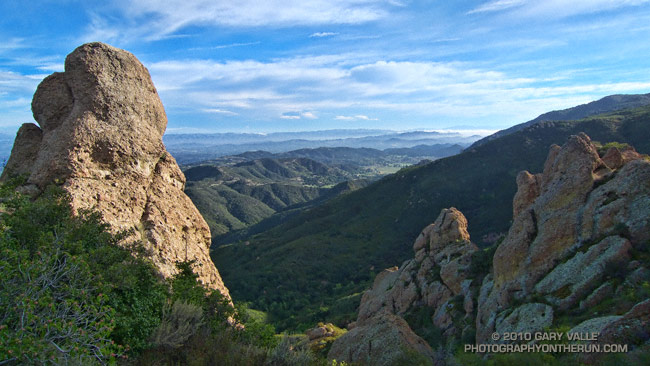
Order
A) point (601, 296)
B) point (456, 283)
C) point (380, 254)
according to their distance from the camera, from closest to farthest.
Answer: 1. point (601, 296)
2. point (456, 283)
3. point (380, 254)

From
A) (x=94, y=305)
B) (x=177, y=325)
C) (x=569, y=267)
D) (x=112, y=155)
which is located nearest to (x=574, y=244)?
(x=569, y=267)

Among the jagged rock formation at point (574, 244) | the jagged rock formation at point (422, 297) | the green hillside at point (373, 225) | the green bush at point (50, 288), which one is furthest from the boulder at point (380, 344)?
the green hillside at point (373, 225)

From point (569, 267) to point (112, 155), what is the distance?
2013 cm

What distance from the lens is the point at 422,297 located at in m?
26.6

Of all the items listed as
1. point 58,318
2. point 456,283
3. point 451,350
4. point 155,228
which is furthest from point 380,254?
point 58,318

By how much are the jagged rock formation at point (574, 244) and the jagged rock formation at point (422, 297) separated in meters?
3.01

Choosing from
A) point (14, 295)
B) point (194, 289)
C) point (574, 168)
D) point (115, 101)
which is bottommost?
point (194, 289)

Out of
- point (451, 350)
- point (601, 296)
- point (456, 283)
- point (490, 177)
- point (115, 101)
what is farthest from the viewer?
point (490, 177)

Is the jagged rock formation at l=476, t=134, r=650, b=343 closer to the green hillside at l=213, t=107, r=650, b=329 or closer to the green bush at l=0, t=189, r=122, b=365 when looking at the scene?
the green bush at l=0, t=189, r=122, b=365

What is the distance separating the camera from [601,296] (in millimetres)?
12391

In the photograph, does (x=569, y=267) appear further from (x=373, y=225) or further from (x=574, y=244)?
(x=373, y=225)

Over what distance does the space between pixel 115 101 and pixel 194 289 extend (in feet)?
30.6

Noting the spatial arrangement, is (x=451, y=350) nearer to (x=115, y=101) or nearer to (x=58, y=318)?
(x=58, y=318)

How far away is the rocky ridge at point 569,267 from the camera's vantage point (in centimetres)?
1183
